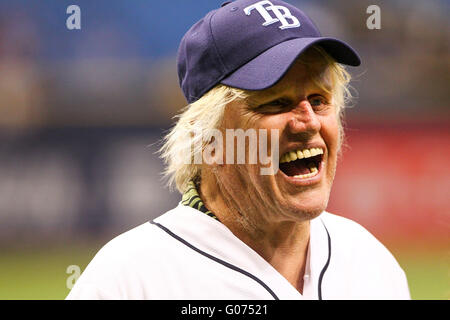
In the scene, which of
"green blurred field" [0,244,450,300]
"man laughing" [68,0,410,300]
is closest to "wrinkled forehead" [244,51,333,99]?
"man laughing" [68,0,410,300]

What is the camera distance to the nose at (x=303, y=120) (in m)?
0.94

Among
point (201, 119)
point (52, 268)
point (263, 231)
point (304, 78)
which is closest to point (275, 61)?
point (304, 78)

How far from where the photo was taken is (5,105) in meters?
2.46

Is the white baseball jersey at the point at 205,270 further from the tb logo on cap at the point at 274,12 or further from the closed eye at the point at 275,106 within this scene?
the tb logo on cap at the point at 274,12

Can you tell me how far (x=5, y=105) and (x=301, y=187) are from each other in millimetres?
1869

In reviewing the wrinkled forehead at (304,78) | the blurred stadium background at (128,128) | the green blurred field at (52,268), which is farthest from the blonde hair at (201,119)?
the green blurred field at (52,268)

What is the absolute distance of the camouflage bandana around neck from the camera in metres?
1.05

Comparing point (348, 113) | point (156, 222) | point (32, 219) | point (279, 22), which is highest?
point (279, 22)

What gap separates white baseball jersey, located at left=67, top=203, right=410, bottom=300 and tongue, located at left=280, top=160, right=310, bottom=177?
150 mm

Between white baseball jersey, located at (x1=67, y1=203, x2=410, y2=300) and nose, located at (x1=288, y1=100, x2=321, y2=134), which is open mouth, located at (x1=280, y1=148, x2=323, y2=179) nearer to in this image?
nose, located at (x1=288, y1=100, x2=321, y2=134)

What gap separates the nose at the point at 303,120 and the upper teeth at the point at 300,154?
0.03 meters

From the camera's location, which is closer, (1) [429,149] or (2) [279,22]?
(2) [279,22]
